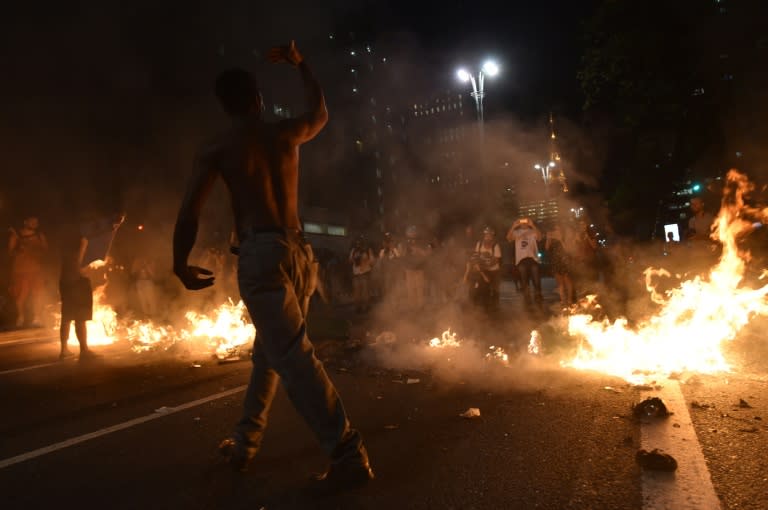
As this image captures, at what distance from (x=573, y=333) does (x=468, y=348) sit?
1.12 m

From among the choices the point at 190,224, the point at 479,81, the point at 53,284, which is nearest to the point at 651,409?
the point at 190,224

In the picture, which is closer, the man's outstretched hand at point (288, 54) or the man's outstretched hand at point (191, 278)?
the man's outstretched hand at point (191, 278)

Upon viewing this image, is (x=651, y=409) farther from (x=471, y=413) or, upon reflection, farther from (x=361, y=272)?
(x=361, y=272)

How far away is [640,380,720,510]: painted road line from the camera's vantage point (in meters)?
1.90

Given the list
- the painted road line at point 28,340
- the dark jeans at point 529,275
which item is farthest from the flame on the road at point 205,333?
the dark jeans at point 529,275

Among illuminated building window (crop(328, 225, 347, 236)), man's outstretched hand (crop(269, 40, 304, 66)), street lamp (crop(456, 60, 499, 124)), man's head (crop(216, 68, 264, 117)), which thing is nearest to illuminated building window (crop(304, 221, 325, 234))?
illuminated building window (crop(328, 225, 347, 236))

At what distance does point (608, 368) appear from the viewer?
4.10 metres

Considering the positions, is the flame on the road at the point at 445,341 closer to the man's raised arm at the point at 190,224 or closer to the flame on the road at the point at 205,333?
the flame on the road at the point at 205,333

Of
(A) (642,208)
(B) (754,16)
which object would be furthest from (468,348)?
(A) (642,208)

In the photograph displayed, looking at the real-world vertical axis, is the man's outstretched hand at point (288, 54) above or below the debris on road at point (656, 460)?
above

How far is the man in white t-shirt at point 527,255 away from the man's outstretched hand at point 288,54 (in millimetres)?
6315

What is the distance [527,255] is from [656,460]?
6.20 meters

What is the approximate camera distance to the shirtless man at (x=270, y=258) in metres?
2.10

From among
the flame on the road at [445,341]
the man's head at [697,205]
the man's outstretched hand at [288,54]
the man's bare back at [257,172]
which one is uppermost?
the man's outstretched hand at [288,54]
